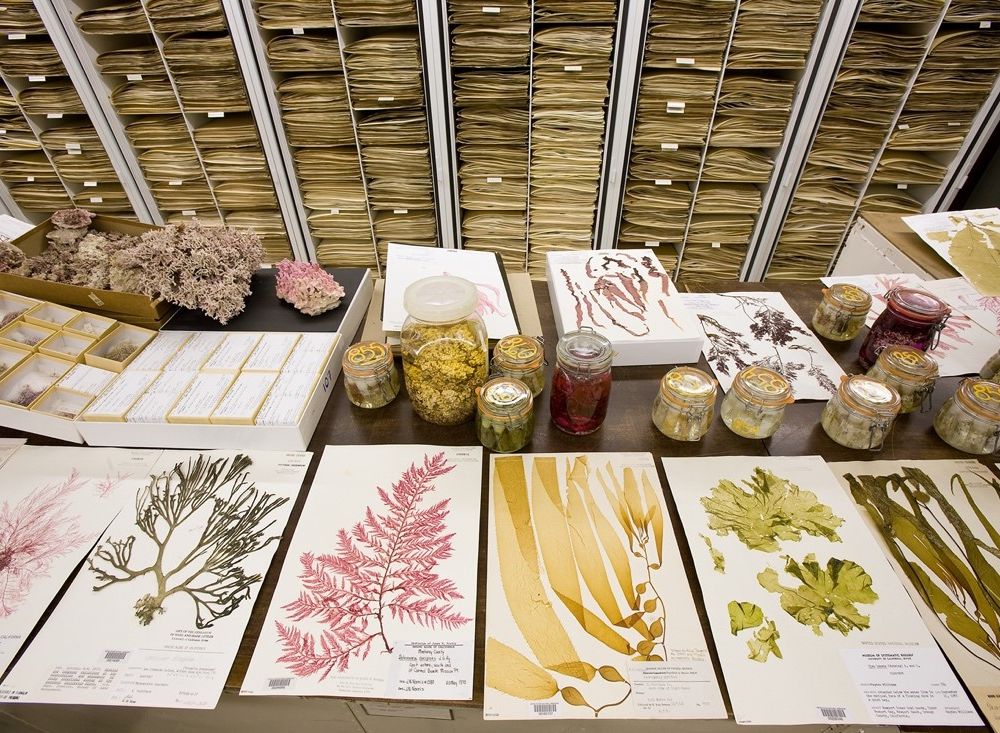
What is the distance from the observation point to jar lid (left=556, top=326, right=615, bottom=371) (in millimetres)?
927

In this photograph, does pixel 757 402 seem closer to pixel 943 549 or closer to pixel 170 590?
pixel 943 549

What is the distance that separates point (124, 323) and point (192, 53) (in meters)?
1.85

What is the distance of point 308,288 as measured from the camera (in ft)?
4.08

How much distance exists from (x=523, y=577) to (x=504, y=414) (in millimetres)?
278

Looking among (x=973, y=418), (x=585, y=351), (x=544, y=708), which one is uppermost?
(x=585, y=351)

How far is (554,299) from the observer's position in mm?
1319

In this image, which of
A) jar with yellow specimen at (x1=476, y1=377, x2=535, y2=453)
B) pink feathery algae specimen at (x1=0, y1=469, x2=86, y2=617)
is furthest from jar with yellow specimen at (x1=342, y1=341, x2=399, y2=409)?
pink feathery algae specimen at (x1=0, y1=469, x2=86, y2=617)

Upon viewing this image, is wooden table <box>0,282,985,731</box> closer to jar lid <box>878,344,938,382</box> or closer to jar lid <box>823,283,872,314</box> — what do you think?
jar lid <box>878,344,938,382</box>

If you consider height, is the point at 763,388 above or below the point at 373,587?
above

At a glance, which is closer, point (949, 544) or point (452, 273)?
point (949, 544)

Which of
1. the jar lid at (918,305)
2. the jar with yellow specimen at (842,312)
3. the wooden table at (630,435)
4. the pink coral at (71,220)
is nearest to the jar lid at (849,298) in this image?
the jar with yellow specimen at (842,312)

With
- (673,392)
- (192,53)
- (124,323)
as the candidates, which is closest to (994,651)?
→ (673,392)

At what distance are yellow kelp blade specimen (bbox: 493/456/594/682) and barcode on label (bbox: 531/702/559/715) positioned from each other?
0.14ft

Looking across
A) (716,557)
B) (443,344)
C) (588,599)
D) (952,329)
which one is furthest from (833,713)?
(952,329)
